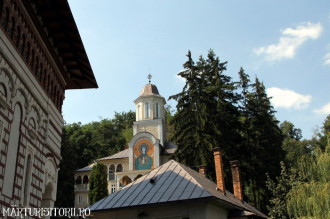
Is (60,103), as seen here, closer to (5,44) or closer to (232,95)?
(5,44)

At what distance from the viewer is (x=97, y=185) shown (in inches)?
1640

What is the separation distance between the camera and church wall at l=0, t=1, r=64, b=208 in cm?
1009

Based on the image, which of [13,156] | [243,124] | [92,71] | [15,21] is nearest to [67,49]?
[92,71]

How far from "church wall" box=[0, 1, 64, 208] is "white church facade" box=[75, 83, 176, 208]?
31942 millimetres

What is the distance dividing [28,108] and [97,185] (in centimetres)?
3128

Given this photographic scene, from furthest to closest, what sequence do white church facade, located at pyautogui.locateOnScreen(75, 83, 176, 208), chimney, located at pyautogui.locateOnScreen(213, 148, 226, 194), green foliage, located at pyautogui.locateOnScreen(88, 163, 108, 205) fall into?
white church facade, located at pyautogui.locateOnScreen(75, 83, 176, 208) < green foliage, located at pyautogui.locateOnScreen(88, 163, 108, 205) < chimney, located at pyautogui.locateOnScreen(213, 148, 226, 194)

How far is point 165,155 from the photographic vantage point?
1868 inches

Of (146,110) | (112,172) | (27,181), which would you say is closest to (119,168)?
(112,172)

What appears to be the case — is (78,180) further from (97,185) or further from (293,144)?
(293,144)

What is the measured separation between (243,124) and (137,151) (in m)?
18.2

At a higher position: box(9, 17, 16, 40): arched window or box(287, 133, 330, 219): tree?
box(9, 17, 16, 40): arched window

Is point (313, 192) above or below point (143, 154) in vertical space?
below

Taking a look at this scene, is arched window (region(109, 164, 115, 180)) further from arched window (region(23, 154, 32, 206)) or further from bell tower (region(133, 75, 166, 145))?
arched window (region(23, 154, 32, 206))

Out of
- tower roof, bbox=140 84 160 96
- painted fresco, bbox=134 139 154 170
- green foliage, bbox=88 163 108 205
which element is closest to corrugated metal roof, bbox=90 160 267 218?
green foliage, bbox=88 163 108 205
